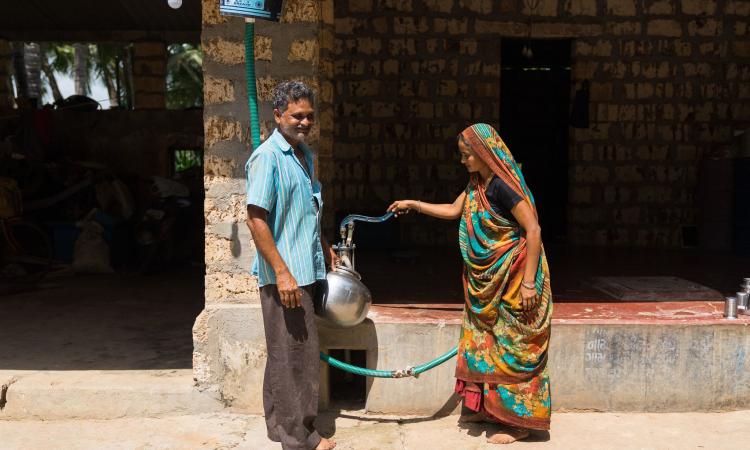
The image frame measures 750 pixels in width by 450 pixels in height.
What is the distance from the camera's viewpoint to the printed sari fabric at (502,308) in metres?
3.62

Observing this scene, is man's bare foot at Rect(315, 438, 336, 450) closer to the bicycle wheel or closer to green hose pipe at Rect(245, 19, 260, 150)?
green hose pipe at Rect(245, 19, 260, 150)

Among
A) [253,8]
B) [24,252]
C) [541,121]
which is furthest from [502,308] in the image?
[24,252]

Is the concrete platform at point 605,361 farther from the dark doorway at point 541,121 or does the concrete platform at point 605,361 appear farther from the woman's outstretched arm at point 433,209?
the dark doorway at point 541,121

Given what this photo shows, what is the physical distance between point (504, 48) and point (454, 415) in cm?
598

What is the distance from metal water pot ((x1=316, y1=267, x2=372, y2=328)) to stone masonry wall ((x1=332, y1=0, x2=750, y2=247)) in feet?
15.2

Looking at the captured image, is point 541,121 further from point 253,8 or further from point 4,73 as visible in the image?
point 4,73

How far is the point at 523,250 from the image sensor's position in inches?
142

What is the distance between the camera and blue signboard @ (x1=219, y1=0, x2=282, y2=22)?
11.8 ft

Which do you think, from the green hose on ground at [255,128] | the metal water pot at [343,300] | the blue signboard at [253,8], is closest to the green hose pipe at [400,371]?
the green hose on ground at [255,128]

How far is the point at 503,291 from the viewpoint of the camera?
3.68 metres

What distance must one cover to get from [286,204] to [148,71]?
780cm

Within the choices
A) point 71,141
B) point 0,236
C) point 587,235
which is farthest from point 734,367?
point 71,141

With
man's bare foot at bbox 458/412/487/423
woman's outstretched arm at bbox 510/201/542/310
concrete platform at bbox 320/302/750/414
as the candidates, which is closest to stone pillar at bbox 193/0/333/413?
concrete platform at bbox 320/302/750/414

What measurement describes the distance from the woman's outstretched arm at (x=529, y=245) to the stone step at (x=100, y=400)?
1.90m
